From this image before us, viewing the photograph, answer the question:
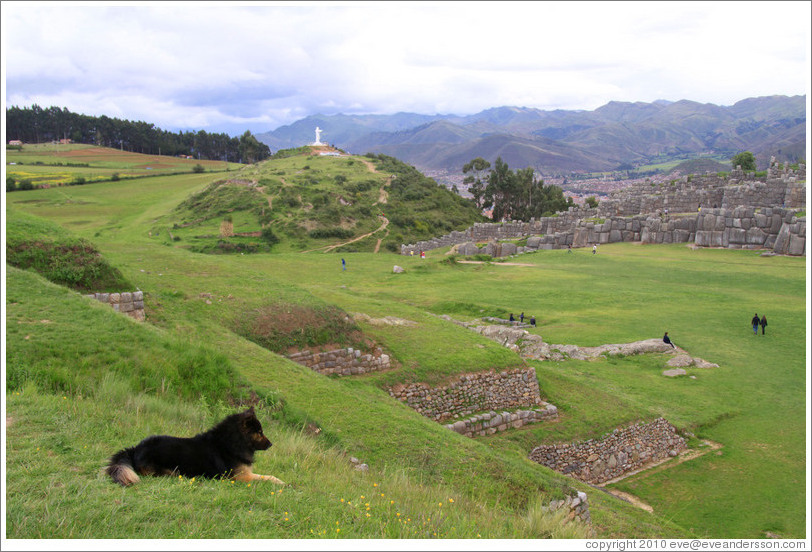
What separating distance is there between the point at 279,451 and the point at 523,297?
2606 centimetres

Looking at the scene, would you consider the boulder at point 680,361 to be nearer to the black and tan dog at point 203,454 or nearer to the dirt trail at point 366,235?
the black and tan dog at point 203,454

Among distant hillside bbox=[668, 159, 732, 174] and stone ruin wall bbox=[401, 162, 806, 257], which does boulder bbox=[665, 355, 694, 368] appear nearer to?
stone ruin wall bbox=[401, 162, 806, 257]

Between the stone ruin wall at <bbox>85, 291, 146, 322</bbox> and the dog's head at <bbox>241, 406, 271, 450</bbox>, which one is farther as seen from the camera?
the stone ruin wall at <bbox>85, 291, 146, 322</bbox>

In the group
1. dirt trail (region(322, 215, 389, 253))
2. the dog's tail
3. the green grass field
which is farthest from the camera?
dirt trail (region(322, 215, 389, 253))

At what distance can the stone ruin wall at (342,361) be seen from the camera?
1485 centimetres

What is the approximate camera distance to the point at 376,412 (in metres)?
11.3

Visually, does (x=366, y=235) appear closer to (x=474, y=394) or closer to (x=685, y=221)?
(x=685, y=221)

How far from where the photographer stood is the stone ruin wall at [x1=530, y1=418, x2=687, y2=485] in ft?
47.8

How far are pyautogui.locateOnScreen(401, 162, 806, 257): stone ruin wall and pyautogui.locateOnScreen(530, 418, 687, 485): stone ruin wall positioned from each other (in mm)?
31040

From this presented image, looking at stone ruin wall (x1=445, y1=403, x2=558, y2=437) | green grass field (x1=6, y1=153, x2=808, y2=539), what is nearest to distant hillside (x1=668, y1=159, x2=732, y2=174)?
green grass field (x1=6, y1=153, x2=808, y2=539)

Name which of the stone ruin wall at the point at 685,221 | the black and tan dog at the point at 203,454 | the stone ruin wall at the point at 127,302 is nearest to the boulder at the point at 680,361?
the stone ruin wall at the point at 127,302

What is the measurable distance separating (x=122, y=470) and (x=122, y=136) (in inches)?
5476

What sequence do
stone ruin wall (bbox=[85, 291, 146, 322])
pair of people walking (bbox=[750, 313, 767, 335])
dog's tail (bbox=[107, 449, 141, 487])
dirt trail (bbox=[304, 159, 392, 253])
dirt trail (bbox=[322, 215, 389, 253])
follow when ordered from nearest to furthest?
dog's tail (bbox=[107, 449, 141, 487]) < stone ruin wall (bbox=[85, 291, 146, 322]) < pair of people walking (bbox=[750, 313, 767, 335]) < dirt trail (bbox=[322, 215, 389, 253]) < dirt trail (bbox=[304, 159, 392, 253])

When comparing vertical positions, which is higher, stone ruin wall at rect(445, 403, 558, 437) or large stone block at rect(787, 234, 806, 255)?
large stone block at rect(787, 234, 806, 255)
